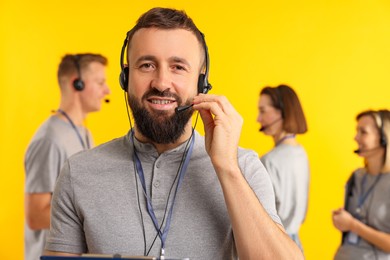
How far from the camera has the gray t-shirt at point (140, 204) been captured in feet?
5.38

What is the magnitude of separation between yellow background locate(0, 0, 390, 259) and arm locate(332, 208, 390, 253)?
76.4 inches

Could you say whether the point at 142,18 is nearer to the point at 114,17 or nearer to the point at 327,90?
the point at 114,17

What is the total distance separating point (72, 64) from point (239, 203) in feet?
7.87

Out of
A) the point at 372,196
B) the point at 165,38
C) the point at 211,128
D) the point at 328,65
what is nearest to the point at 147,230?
the point at 211,128

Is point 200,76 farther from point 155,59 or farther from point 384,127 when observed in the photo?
point 384,127

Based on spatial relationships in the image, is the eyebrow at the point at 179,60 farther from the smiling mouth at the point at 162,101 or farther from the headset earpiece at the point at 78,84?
the headset earpiece at the point at 78,84

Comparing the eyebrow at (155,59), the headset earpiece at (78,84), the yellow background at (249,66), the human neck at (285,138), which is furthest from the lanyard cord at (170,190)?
the yellow background at (249,66)

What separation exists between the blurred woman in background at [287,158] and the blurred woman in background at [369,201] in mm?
238

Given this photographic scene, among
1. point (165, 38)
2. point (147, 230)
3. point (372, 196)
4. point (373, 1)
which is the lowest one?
point (372, 196)

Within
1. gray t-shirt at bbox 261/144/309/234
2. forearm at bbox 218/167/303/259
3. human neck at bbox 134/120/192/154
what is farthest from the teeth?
gray t-shirt at bbox 261/144/309/234

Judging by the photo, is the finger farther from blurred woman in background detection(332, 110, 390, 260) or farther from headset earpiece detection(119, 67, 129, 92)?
blurred woman in background detection(332, 110, 390, 260)

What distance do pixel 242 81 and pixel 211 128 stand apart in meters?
4.13

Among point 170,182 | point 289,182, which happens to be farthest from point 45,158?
point 170,182

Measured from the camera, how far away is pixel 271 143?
5852 millimetres
